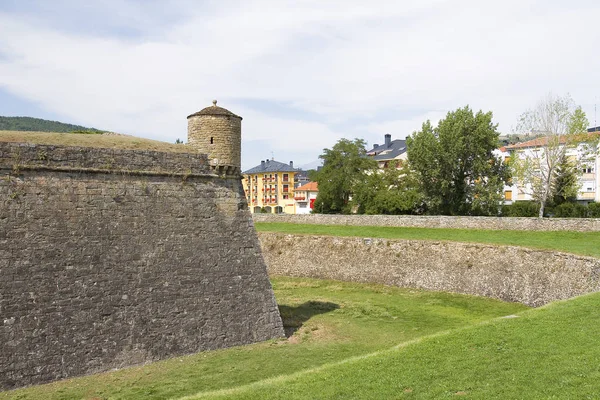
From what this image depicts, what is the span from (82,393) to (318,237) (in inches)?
1017

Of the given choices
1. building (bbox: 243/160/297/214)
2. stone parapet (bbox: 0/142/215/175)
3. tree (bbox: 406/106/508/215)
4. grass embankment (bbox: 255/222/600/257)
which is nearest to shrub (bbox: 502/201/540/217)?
tree (bbox: 406/106/508/215)

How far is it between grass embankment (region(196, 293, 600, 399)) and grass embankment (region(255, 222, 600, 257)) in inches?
574

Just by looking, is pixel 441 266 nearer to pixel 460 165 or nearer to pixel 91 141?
pixel 91 141

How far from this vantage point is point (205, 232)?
20.2m

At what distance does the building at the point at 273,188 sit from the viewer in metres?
102

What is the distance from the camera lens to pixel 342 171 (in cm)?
7169

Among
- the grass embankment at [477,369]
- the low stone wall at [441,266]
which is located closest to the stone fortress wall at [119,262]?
the grass embankment at [477,369]

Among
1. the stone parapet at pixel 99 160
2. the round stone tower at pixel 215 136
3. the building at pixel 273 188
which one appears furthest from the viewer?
the building at pixel 273 188

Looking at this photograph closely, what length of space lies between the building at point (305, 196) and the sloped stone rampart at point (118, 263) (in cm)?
7833

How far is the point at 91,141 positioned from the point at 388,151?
82176 millimetres

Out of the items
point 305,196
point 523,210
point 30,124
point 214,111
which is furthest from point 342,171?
point 30,124

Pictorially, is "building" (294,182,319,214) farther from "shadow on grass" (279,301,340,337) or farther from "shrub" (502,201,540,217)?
"shadow on grass" (279,301,340,337)

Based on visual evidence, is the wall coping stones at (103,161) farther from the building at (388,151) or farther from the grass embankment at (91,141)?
the building at (388,151)

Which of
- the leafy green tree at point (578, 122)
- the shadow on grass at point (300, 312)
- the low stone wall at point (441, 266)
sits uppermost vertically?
the leafy green tree at point (578, 122)
